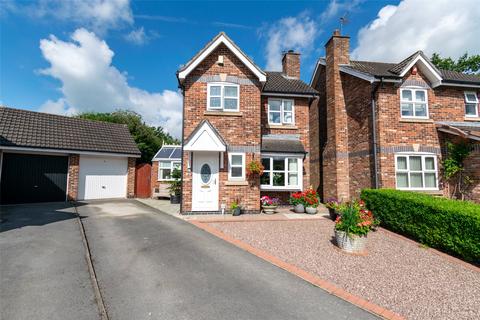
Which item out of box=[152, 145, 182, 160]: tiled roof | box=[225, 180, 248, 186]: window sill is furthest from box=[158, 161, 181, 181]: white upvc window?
box=[225, 180, 248, 186]: window sill

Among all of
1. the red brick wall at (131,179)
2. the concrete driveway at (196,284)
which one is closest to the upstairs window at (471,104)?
the concrete driveway at (196,284)

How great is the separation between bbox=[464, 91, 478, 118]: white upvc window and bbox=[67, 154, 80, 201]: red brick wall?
2283cm

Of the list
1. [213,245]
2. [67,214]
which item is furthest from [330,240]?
[67,214]

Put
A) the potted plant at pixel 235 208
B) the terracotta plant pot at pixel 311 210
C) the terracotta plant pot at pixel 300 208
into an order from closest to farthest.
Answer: the potted plant at pixel 235 208, the terracotta plant pot at pixel 311 210, the terracotta plant pot at pixel 300 208

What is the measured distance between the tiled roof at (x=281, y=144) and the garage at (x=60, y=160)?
10108mm

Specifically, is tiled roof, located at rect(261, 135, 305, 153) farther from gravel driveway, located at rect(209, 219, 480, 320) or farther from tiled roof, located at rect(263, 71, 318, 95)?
gravel driveway, located at rect(209, 219, 480, 320)

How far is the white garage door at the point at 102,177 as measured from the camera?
15.9 m

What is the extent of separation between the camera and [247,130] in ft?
37.5

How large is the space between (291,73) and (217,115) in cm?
798

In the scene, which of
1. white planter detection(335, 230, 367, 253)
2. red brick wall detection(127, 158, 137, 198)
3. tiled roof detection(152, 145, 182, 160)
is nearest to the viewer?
white planter detection(335, 230, 367, 253)

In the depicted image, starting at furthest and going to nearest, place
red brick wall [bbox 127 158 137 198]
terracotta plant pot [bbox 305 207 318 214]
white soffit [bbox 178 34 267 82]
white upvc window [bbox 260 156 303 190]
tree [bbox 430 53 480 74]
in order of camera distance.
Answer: tree [bbox 430 53 480 74] → red brick wall [bbox 127 158 137 198] → white upvc window [bbox 260 156 303 190] → terracotta plant pot [bbox 305 207 318 214] → white soffit [bbox 178 34 267 82]

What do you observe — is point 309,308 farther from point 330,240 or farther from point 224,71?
point 224,71

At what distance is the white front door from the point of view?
35.8 ft

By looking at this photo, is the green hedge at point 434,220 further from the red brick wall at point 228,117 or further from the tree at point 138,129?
the tree at point 138,129
